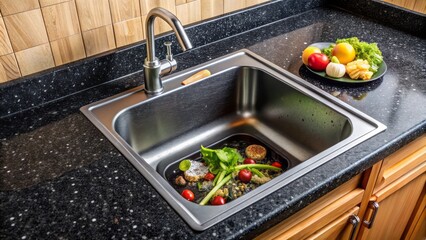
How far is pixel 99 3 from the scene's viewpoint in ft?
3.76

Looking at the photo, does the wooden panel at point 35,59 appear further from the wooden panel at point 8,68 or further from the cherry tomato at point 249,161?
the cherry tomato at point 249,161

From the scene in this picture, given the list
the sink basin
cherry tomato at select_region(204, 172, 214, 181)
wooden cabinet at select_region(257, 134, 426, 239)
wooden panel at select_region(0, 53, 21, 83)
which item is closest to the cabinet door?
wooden cabinet at select_region(257, 134, 426, 239)

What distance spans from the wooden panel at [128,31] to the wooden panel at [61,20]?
12cm

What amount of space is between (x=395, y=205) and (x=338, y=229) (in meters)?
0.30

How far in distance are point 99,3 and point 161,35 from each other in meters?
0.22

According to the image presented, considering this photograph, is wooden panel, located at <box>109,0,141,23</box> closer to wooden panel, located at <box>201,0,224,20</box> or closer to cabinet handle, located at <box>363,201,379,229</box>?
wooden panel, located at <box>201,0,224,20</box>

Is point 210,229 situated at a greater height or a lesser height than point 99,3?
lesser

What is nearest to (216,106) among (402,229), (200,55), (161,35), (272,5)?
(200,55)

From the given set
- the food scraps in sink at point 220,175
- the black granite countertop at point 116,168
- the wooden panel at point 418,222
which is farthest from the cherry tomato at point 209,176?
the wooden panel at point 418,222

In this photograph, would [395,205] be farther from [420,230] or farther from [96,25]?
[96,25]

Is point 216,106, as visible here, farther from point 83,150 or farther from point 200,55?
point 83,150

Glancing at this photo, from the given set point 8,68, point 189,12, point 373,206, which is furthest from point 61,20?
point 373,206

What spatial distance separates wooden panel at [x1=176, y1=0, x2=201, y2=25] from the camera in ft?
4.35

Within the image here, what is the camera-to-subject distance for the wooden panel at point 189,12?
133 centimetres
